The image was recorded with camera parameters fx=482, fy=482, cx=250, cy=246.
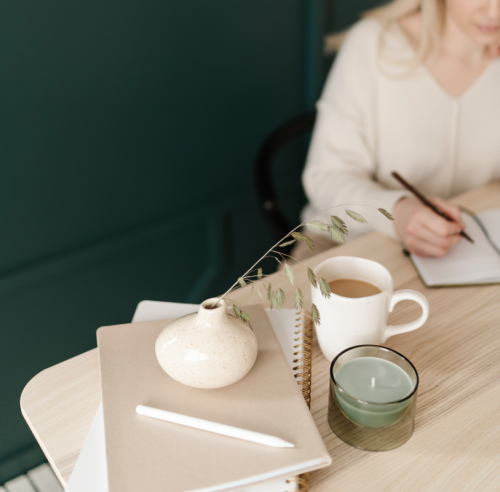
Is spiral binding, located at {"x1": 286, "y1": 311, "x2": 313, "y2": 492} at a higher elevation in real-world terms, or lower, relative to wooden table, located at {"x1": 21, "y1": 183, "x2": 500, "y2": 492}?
higher

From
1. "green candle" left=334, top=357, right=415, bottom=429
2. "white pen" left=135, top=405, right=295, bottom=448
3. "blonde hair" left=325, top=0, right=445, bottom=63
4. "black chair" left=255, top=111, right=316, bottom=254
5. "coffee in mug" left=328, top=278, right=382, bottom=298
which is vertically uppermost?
"blonde hair" left=325, top=0, right=445, bottom=63

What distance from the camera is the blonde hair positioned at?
117 centimetres

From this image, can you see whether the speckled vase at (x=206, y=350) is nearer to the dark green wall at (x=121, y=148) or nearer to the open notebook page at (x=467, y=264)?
the open notebook page at (x=467, y=264)

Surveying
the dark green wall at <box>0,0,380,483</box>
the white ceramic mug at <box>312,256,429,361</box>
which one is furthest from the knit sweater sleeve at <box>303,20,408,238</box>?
the white ceramic mug at <box>312,256,429,361</box>

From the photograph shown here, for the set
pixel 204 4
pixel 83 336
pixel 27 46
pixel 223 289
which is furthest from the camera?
pixel 223 289

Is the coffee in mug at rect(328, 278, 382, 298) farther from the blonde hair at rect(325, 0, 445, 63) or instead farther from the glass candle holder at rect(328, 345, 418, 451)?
the blonde hair at rect(325, 0, 445, 63)

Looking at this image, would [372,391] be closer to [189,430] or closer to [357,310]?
[357,310]

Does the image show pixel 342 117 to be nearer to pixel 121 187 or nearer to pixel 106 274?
pixel 121 187

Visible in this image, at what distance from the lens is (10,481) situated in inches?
55.5

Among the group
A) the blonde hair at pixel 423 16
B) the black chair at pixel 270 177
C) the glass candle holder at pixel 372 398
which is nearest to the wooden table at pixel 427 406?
the glass candle holder at pixel 372 398

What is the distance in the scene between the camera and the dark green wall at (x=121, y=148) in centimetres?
121

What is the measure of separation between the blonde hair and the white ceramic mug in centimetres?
77

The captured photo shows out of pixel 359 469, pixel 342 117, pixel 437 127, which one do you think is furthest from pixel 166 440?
pixel 437 127

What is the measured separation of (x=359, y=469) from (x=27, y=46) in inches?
44.7
